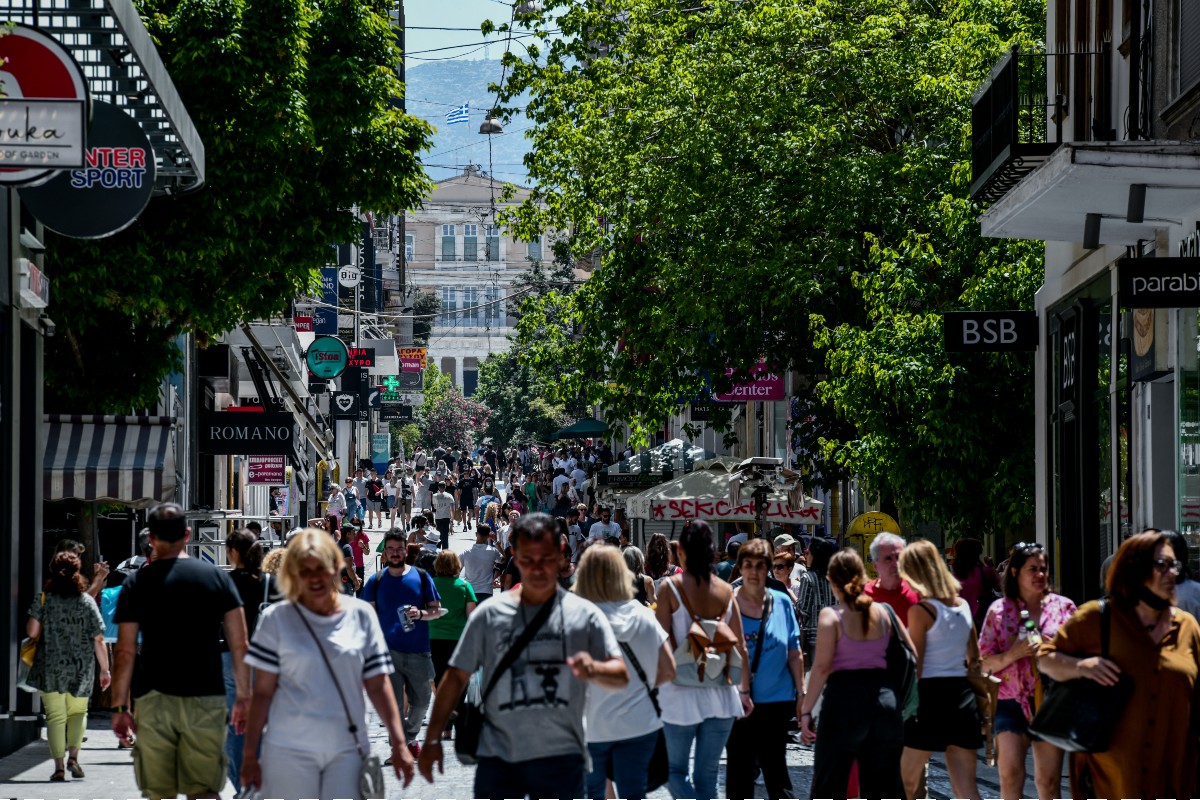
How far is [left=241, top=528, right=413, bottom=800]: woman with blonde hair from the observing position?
7281 millimetres

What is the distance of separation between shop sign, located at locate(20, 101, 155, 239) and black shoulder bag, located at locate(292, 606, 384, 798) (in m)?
7.74

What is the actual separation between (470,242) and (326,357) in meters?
117

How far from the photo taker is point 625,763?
8.41 m

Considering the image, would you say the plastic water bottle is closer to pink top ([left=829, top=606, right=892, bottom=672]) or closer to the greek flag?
pink top ([left=829, top=606, right=892, bottom=672])

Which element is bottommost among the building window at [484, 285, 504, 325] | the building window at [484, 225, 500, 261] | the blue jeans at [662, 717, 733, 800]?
the blue jeans at [662, 717, 733, 800]

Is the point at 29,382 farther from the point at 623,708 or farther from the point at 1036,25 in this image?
the point at 1036,25

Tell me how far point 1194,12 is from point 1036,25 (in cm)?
1100

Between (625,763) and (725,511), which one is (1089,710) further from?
(725,511)

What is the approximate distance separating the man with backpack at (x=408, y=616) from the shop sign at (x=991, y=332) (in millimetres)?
5174

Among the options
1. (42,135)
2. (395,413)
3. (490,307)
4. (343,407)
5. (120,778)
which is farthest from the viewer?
(490,307)

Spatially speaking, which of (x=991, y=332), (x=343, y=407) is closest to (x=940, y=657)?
(x=991, y=332)

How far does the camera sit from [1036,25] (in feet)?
77.7

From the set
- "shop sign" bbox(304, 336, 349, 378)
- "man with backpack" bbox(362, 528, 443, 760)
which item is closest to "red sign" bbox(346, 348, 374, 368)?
"shop sign" bbox(304, 336, 349, 378)

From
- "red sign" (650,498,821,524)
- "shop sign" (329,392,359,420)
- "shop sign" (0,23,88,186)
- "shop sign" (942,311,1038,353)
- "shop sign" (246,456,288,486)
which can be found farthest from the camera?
"shop sign" (329,392,359,420)
